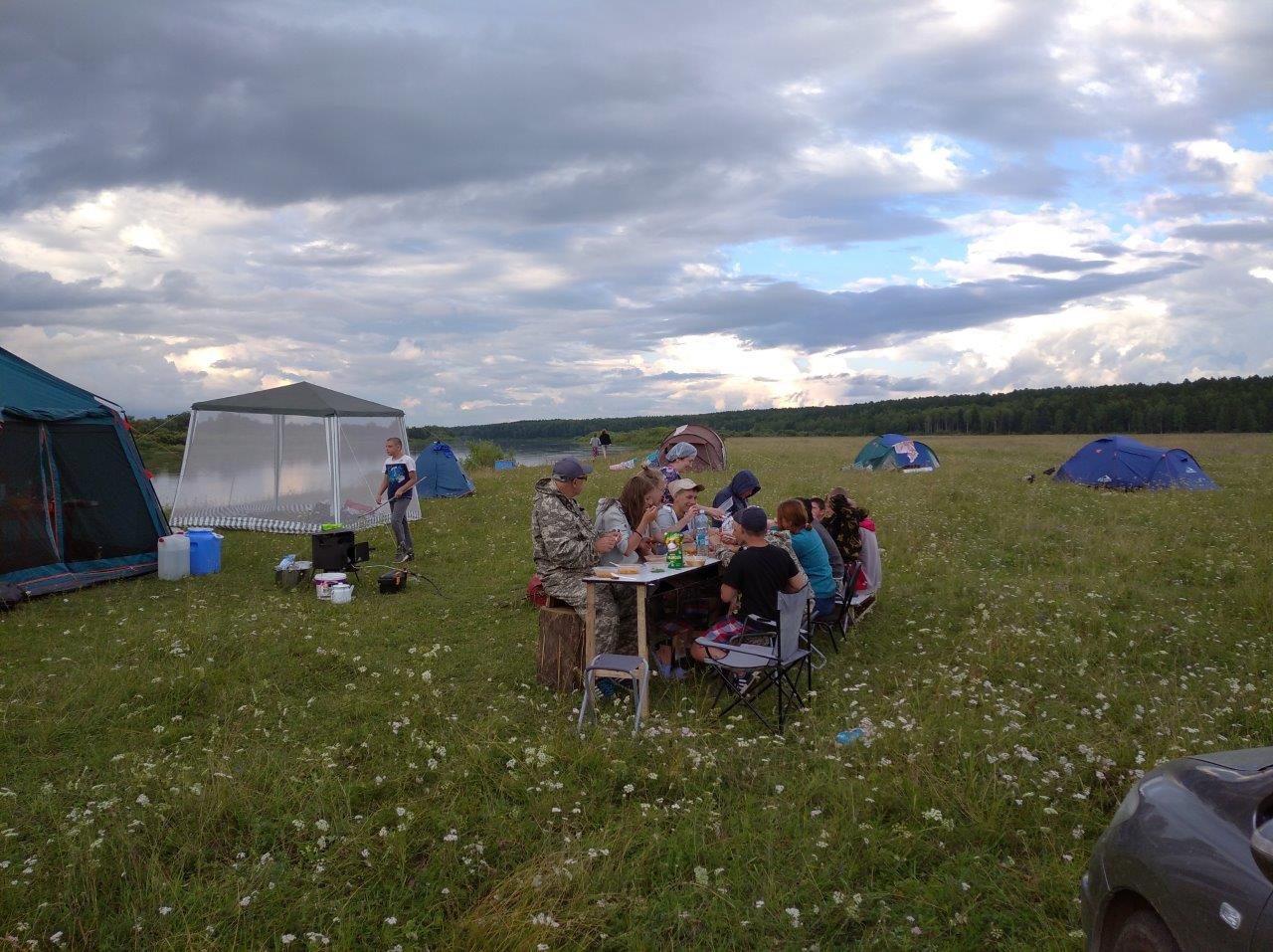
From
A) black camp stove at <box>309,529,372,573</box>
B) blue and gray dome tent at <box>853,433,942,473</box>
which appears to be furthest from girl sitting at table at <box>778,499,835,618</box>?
blue and gray dome tent at <box>853,433,942,473</box>

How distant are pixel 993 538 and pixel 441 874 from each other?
457 inches

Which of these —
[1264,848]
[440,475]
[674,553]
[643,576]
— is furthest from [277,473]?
[1264,848]

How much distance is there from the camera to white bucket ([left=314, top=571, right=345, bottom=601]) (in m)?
10.2

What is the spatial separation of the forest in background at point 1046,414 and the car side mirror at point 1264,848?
38352mm

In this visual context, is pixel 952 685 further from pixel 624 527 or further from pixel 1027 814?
pixel 624 527

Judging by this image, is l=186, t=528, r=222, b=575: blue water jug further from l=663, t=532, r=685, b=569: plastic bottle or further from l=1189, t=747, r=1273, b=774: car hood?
l=1189, t=747, r=1273, b=774: car hood

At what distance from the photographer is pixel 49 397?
36.6 feet

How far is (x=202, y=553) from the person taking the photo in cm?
1205

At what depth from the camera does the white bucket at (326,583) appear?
10164 mm

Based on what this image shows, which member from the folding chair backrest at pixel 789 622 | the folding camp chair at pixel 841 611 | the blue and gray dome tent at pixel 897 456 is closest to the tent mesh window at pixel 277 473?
the folding camp chair at pixel 841 611

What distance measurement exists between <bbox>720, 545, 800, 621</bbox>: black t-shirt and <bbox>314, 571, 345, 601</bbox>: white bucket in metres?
5.92

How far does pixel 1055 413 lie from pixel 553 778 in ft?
266

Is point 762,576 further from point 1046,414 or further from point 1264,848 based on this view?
point 1046,414

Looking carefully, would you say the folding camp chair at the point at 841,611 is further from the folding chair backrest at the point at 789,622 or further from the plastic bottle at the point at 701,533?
the folding chair backrest at the point at 789,622
